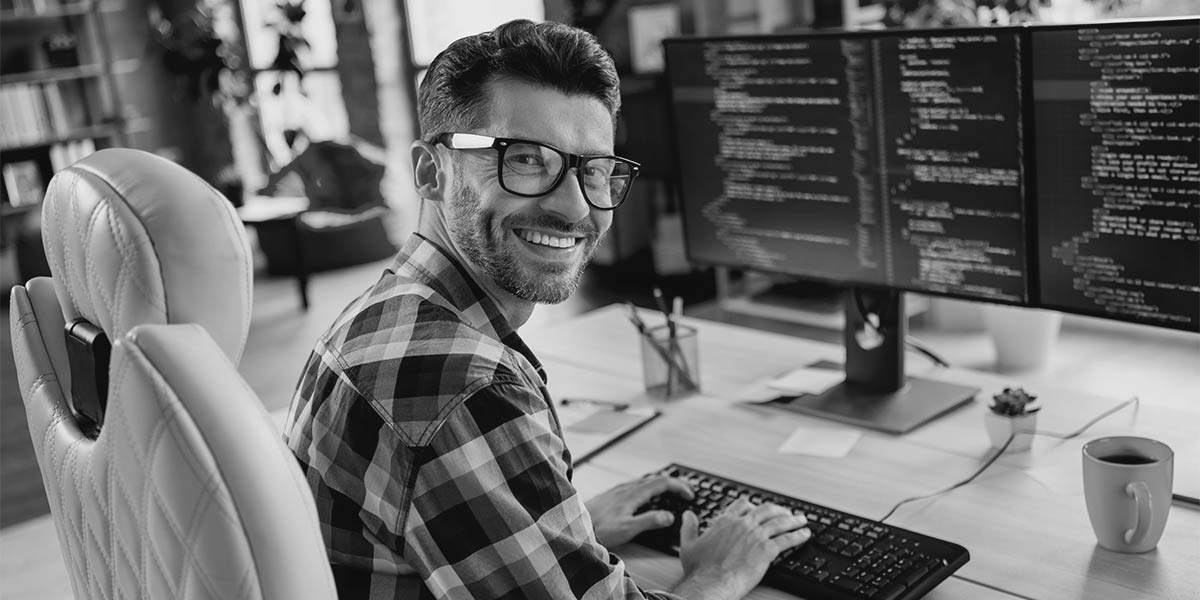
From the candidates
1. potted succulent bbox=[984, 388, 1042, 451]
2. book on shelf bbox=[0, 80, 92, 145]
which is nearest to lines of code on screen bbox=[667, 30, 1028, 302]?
potted succulent bbox=[984, 388, 1042, 451]

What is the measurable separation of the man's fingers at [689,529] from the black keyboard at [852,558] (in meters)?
0.03

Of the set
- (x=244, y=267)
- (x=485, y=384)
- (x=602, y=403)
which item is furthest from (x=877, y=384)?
(x=244, y=267)

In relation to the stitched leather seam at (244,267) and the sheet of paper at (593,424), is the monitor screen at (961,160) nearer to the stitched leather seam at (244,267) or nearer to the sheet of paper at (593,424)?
the sheet of paper at (593,424)

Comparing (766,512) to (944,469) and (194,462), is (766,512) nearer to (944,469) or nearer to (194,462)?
(944,469)

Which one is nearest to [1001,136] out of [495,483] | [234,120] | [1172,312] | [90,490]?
[1172,312]

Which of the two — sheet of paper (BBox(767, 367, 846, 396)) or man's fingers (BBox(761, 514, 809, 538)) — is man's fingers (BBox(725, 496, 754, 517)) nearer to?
man's fingers (BBox(761, 514, 809, 538))

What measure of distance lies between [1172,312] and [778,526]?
0.54m

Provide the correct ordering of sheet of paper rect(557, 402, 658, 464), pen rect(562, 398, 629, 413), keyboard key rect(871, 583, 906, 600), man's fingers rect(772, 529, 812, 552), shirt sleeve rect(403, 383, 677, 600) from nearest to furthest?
shirt sleeve rect(403, 383, 677, 600) → keyboard key rect(871, 583, 906, 600) → man's fingers rect(772, 529, 812, 552) → sheet of paper rect(557, 402, 658, 464) → pen rect(562, 398, 629, 413)

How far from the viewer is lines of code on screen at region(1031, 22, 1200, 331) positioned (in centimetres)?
132

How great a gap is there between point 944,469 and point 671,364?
47 centimetres

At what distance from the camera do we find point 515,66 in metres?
1.20

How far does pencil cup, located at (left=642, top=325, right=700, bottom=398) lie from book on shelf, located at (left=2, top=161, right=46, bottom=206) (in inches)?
208

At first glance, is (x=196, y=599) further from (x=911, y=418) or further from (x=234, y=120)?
(x=234, y=120)

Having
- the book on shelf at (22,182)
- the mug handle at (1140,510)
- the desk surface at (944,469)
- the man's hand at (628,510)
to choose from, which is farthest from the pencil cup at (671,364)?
the book on shelf at (22,182)
